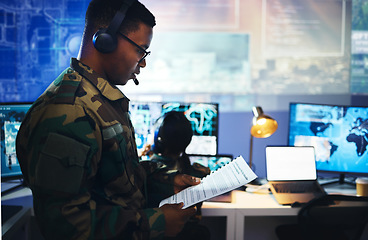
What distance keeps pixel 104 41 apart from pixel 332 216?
1.30 m

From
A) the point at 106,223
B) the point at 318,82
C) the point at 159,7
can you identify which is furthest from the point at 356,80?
the point at 106,223

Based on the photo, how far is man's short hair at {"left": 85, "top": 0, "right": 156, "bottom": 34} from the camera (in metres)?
0.95

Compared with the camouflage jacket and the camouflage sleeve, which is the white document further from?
the camouflage sleeve

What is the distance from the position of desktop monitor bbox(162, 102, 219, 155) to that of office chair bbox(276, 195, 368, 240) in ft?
2.16

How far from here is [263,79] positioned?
249 centimetres

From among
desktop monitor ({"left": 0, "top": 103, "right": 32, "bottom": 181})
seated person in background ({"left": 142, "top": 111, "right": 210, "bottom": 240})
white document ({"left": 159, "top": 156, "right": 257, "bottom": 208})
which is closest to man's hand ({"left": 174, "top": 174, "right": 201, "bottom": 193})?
white document ({"left": 159, "top": 156, "right": 257, "bottom": 208})

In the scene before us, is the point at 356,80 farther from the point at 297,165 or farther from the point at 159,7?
the point at 159,7

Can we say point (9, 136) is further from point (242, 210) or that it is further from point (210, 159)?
point (242, 210)

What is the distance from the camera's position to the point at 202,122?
2.11 meters

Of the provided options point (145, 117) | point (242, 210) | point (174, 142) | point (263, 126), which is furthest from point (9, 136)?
point (263, 126)

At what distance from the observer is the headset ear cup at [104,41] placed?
2.96ft

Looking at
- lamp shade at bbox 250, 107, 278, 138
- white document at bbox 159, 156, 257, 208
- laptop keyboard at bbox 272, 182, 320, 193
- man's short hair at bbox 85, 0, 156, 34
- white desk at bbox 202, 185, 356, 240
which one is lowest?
white desk at bbox 202, 185, 356, 240

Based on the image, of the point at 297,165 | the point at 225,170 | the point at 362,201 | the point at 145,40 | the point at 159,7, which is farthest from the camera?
the point at 159,7

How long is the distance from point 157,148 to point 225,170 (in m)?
0.59
